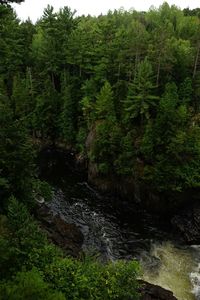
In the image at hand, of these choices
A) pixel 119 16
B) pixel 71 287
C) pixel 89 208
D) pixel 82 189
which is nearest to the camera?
pixel 71 287

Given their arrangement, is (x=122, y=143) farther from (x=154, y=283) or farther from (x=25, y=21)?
(x=25, y=21)

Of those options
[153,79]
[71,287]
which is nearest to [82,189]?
[153,79]

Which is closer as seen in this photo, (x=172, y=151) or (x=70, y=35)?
(x=172, y=151)

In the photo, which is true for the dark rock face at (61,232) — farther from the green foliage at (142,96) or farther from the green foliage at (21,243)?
the green foliage at (142,96)

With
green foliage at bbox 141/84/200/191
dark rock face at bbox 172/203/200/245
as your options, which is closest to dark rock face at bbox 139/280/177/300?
dark rock face at bbox 172/203/200/245

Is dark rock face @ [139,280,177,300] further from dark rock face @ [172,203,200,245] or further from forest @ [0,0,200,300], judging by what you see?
dark rock face @ [172,203,200,245]

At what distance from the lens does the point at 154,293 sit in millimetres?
27109

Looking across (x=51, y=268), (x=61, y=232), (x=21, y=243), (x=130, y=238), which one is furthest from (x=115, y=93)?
(x=21, y=243)

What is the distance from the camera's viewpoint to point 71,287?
22109 millimetres

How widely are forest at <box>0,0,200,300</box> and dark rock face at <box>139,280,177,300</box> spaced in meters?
1.96

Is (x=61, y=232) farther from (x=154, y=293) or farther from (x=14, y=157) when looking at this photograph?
(x=154, y=293)

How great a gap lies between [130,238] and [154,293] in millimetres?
10116

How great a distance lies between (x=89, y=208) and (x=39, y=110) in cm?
2266

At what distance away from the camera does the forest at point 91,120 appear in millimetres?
22188
